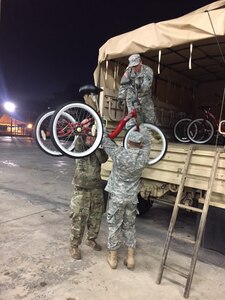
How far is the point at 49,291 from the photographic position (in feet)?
10.3

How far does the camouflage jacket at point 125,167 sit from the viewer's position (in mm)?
3637

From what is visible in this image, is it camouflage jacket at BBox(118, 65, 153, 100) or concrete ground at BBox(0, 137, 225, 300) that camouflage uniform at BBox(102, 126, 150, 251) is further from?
camouflage jacket at BBox(118, 65, 153, 100)

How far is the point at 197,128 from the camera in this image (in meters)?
7.92

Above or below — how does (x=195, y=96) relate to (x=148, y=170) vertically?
above

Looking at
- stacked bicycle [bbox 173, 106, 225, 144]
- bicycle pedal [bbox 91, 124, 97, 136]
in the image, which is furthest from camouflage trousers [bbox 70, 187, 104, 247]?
stacked bicycle [bbox 173, 106, 225, 144]

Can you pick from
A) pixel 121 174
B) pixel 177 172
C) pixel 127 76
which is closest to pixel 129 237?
pixel 121 174

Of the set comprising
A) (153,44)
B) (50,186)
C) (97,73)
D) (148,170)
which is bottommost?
(50,186)

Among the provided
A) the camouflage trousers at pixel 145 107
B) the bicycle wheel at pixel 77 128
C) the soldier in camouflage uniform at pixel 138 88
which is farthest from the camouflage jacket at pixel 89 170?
the camouflage trousers at pixel 145 107

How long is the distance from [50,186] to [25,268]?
4.97 m

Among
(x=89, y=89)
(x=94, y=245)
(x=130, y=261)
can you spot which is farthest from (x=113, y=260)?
(x=89, y=89)

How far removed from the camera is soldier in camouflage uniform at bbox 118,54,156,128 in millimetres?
4875

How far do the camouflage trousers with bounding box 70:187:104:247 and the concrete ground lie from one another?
0.31 metres

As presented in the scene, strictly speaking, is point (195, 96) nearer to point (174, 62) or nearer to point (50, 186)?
point (174, 62)

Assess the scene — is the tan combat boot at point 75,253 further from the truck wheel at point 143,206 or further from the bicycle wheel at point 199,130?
the bicycle wheel at point 199,130
